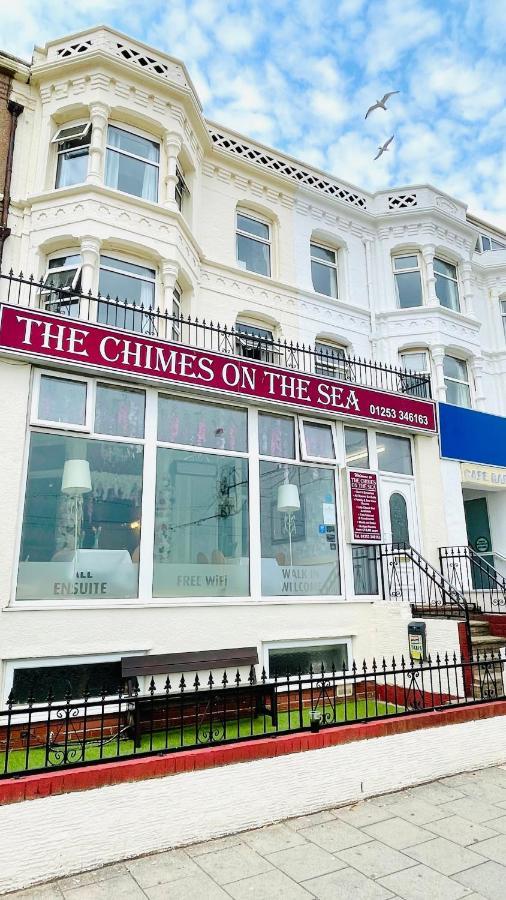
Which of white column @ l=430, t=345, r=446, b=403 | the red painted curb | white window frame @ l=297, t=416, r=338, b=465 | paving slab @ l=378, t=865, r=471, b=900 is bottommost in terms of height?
paving slab @ l=378, t=865, r=471, b=900

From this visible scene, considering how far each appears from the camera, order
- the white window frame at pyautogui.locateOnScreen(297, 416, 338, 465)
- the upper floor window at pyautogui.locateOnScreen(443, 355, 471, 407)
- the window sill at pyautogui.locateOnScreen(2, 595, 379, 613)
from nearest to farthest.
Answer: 1. the window sill at pyautogui.locateOnScreen(2, 595, 379, 613)
2. the white window frame at pyautogui.locateOnScreen(297, 416, 338, 465)
3. the upper floor window at pyautogui.locateOnScreen(443, 355, 471, 407)

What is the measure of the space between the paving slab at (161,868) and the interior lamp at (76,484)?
13.3 ft

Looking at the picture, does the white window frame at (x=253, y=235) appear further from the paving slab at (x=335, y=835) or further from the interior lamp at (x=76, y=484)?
the paving slab at (x=335, y=835)

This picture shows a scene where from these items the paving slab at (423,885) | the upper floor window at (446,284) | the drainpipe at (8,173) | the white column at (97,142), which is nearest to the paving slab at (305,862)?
the paving slab at (423,885)

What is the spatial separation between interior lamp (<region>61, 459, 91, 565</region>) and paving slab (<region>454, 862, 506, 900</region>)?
5.56m

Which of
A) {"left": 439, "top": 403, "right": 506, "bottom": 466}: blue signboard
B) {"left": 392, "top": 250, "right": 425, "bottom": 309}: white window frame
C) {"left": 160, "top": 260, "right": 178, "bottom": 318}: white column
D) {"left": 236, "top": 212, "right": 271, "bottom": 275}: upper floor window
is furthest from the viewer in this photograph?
{"left": 392, "top": 250, "right": 425, "bottom": 309}: white window frame

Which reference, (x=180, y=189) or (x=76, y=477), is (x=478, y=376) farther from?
(x=76, y=477)

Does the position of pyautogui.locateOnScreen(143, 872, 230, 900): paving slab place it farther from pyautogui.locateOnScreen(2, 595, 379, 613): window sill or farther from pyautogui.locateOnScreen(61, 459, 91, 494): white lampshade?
pyautogui.locateOnScreen(61, 459, 91, 494): white lampshade

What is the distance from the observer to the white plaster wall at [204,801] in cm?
407

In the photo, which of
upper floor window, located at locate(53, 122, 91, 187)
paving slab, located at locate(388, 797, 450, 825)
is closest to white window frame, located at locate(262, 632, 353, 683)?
paving slab, located at locate(388, 797, 450, 825)

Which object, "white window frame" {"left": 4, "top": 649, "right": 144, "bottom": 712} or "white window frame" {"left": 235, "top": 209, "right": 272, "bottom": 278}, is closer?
"white window frame" {"left": 4, "top": 649, "right": 144, "bottom": 712}

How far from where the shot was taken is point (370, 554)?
1005cm

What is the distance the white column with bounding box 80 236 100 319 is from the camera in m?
10.5

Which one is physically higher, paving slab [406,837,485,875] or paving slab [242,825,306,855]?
paving slab [406,837,485,875]
